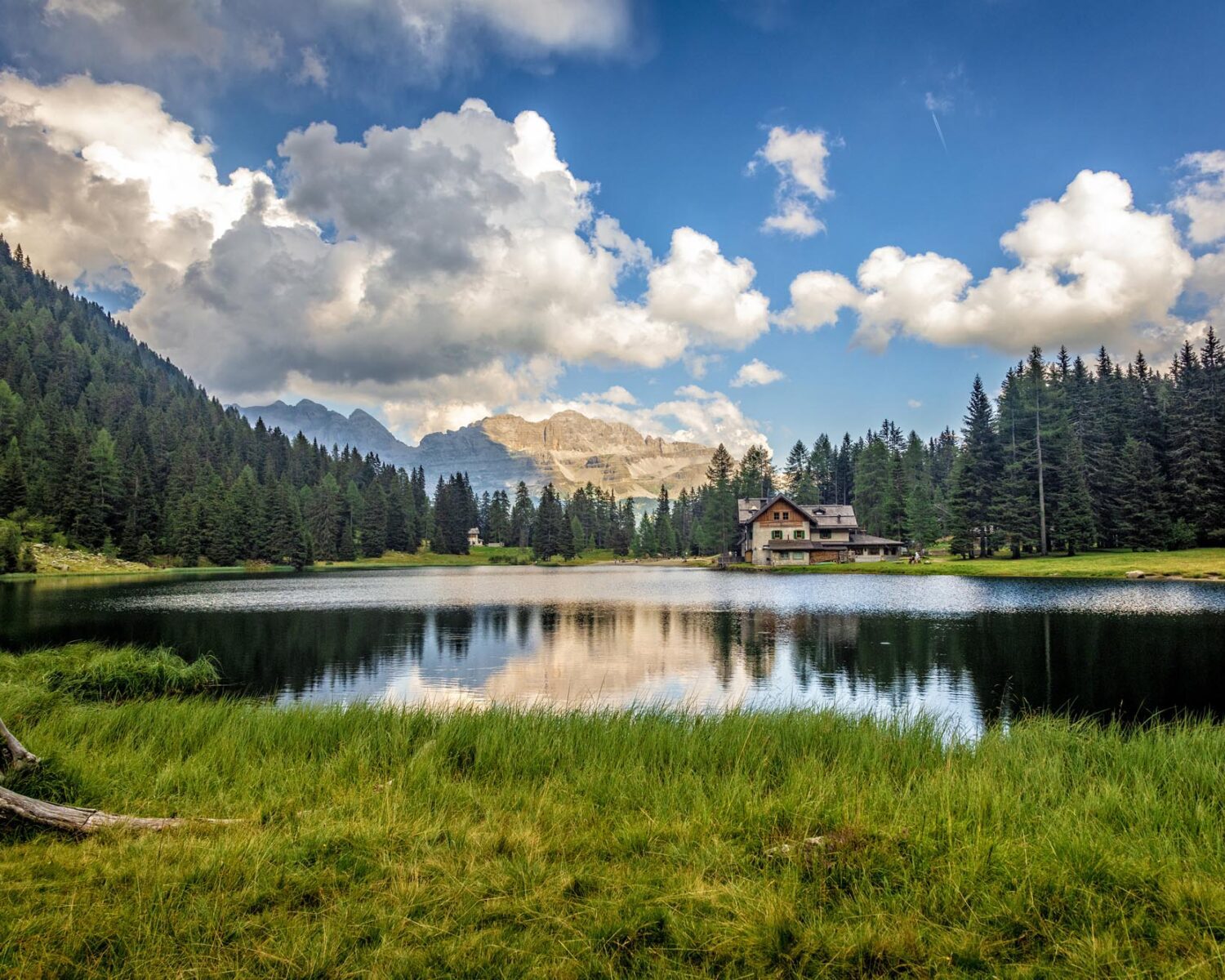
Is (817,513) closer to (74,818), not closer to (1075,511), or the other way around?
(1075,511)

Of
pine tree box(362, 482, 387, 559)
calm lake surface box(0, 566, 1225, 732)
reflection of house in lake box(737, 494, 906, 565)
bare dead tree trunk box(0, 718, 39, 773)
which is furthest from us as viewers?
pine tree box(362, 482, 387, 559)

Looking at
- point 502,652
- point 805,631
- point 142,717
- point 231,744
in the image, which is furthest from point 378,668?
point 805,631

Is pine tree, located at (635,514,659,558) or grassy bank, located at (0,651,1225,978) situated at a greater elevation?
grassy bank, located at (0,651,1225,978)

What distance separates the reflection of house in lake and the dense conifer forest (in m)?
7.56

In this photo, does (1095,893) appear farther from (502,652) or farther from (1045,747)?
(502,652)

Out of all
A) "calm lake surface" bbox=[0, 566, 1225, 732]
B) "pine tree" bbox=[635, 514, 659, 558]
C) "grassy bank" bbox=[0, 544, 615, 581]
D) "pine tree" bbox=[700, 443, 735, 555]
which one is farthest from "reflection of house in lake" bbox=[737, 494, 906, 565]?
→ "pine tree" bbox=[635, 514, 659, 558]

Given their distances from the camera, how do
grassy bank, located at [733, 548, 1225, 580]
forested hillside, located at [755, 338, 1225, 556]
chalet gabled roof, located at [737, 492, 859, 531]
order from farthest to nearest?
chalet gabled roof, located at [737, 492, 859, 531] → forested hillside, located at [755, 338, 1225, 556] → grassy bank, located at [733, 548, 1225, 580]

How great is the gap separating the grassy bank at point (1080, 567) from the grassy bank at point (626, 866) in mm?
49213

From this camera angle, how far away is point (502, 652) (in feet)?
77.1

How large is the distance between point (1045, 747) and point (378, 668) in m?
18.1

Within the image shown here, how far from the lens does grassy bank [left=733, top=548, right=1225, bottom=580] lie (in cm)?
4625

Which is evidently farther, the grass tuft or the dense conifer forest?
the dense conifer forest

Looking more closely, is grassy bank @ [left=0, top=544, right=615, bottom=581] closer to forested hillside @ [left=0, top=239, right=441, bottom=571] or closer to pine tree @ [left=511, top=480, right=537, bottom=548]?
forested hillside @ [left=0, top=239, right=441, bottom=571]

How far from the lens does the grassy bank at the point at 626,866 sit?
12.3 ft
